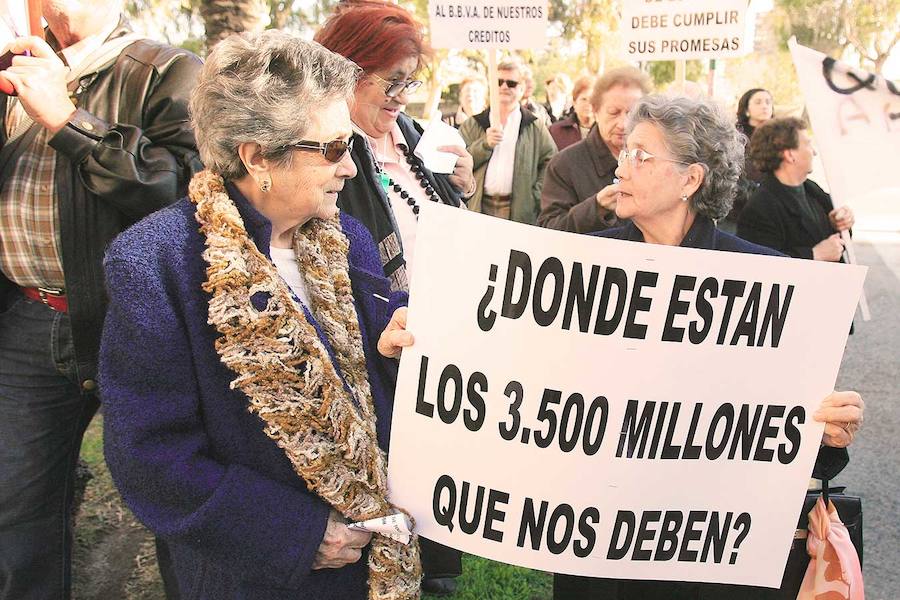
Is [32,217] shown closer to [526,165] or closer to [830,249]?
[830,249]

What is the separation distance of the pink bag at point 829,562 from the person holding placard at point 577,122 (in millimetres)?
5103

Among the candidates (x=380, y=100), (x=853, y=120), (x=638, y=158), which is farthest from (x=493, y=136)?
(x=638, y=158)

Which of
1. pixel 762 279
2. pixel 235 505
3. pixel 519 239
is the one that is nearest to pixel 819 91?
pixel 762 279

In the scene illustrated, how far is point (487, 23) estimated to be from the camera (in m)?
5.35

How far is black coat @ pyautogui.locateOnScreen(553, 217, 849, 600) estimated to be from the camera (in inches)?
Result: 81.7

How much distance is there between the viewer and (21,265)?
8.07 feet

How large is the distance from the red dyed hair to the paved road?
279 cm

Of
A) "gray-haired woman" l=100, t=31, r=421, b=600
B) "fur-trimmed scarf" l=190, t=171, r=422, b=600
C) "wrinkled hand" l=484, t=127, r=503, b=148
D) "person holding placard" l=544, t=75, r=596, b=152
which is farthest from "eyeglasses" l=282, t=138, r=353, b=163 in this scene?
"person holding placard" l=544, t=75, r=596, b=152

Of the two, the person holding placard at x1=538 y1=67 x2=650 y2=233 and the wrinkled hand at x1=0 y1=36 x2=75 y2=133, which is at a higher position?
the wrinkled hand at x1=0 y1=36 x2=75 y2=133

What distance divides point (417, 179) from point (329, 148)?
4.46 feet

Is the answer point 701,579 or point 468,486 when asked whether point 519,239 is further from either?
point 701,579

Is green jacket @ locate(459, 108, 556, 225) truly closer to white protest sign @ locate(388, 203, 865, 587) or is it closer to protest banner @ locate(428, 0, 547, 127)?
protest banner @ locate(428, 0, 547, 127)

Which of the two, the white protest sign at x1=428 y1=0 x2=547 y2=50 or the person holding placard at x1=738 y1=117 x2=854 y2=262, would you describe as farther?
the white protest sign at x1=428 y1=0 x2=547 y2=50

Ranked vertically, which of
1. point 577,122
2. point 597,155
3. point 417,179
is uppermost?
point 417,179
